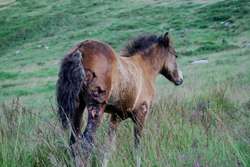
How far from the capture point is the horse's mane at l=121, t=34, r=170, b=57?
14.7 feet


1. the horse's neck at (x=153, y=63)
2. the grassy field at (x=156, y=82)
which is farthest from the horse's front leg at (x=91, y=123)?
the horse's neck at (x=153, y=63)

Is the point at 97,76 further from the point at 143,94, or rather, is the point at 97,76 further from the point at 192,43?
the point at 192,43

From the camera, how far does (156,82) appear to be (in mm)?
13117

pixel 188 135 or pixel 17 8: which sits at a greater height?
pixel 17 8

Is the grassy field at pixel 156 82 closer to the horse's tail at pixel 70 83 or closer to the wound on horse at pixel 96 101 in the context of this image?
the horse's tail at pixel 70 83

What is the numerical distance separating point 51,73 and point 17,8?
179 ft

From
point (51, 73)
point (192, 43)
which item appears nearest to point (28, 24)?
point (51, 73)

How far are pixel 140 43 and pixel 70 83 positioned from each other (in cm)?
235

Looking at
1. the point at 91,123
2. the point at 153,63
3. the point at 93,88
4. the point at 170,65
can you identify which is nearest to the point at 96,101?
the point at 93,88

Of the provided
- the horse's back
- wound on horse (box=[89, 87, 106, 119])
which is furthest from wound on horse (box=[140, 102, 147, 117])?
wound on horse (box=[89, 87, 106, 119])

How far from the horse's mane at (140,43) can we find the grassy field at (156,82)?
0.23m

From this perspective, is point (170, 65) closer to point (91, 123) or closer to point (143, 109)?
point (143, 109)

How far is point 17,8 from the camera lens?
6556cm

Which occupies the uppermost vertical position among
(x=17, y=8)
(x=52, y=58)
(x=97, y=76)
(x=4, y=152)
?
(x=17, y=8)
